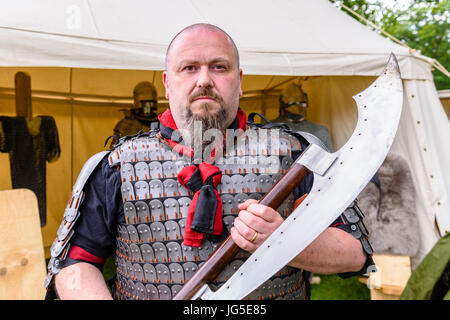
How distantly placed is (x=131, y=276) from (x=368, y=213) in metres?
2.24

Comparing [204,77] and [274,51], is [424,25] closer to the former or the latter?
[274,51]

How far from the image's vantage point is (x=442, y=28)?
7.67 m

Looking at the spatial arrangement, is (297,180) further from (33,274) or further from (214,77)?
(33,274)

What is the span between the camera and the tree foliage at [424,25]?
290 inches

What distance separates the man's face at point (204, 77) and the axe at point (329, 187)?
1.19 ft

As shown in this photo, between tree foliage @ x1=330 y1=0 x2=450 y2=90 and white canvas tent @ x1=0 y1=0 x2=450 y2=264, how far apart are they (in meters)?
4.53

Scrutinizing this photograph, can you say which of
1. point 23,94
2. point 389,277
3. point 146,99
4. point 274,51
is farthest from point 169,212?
point 146,99

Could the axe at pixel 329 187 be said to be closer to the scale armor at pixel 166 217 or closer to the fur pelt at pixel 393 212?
the scale armor at pixel 166 217

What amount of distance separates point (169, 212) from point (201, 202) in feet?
0.43

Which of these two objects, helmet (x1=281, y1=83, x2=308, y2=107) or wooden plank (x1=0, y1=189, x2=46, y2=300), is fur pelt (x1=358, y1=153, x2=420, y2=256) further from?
wooden plank (x1=0, y1=189, x2=46, y2=300)

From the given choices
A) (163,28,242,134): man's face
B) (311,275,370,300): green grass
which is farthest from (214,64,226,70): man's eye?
(311,275,370,300): green grass

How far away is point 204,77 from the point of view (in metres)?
1.13

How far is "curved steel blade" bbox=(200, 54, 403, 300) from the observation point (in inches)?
35.8

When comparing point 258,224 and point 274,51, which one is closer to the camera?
point 258,224
